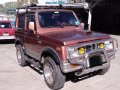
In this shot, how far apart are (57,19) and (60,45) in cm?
185

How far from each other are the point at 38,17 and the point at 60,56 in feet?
6.44

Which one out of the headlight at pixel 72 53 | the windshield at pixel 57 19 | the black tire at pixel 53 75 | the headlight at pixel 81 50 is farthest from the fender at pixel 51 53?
the windshield at pixel 57 19

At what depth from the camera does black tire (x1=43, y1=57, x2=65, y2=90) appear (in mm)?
5730

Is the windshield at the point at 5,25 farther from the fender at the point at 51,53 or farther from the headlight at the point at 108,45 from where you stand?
the headlight at the point at 108,45

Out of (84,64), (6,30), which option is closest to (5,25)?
(6,30)

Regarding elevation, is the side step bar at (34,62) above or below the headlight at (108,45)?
below

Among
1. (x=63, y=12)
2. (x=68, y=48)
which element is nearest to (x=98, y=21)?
(x=63, y=12)

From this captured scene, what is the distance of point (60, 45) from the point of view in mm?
5449

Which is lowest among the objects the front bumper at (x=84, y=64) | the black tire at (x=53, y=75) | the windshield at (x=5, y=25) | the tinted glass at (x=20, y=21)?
the black tire at (x=53, y=75)

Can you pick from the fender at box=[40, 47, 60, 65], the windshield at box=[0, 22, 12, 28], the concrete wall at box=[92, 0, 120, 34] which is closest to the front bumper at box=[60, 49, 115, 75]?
the fender at box=[40, 47, 60, 65]

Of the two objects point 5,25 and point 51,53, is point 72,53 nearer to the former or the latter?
point 51,53

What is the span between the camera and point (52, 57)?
5844mm

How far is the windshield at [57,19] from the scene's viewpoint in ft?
22.5

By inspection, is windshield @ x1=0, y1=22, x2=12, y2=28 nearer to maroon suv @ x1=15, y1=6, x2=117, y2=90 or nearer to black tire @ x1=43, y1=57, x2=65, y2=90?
maroon suv @ x1=15, y1=6, x2=117, y2=90
